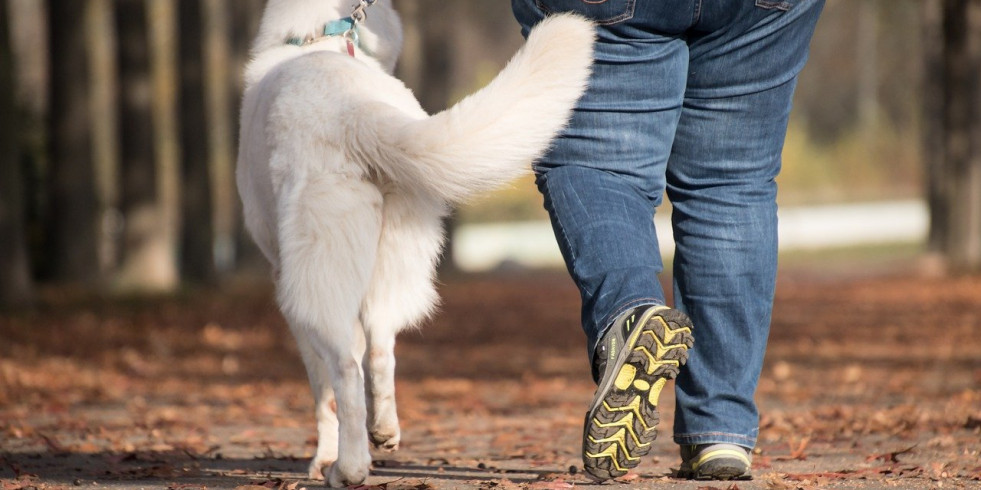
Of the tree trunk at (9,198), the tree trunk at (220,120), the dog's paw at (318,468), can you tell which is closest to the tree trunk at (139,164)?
the tree trunk at (220,120)

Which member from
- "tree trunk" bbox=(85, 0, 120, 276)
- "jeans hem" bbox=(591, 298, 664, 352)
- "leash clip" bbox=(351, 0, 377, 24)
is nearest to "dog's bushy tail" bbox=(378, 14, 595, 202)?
"jeans hem" bbox=(591, 298, 664, 352)

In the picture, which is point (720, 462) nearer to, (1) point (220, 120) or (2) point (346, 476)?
(2) point (346, 476)

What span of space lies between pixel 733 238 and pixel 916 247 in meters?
35.0

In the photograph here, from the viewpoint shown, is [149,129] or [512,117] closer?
[512,117]

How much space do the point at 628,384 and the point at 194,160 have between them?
15.8m

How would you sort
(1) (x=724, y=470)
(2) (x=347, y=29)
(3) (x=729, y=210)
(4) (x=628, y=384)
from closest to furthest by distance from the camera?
(4) (x=628, y=384) → (1) (x=724, y=470) → (3) (x=729, y=210) → (2) (x=347, y=29)

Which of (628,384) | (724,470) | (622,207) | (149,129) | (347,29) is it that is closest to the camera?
(628,384)

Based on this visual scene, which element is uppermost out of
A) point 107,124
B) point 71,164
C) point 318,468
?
point 318,468

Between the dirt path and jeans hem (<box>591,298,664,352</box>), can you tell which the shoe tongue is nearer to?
jeans hem (<box>591,298,664,352</box>)

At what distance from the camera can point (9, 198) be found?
38.5 feet

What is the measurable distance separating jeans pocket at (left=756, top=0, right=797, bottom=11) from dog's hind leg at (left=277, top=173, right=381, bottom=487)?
1.28 metres

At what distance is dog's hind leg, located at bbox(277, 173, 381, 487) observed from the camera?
3637mm

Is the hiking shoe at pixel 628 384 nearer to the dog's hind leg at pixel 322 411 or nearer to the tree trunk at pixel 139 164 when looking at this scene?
the dog's hind leg at pixel 322 411

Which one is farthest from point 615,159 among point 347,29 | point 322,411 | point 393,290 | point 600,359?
point 322,411
